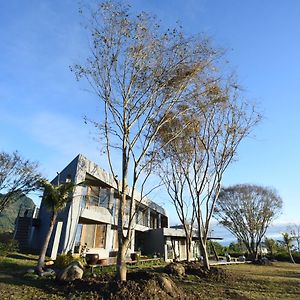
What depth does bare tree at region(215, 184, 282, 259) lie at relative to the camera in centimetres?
3409

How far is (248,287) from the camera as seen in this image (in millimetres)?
12523

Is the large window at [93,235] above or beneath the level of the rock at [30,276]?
above

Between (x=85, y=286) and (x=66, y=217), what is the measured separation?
8.54m

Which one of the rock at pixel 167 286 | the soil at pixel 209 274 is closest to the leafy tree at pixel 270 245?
the soil at pixel 209 274

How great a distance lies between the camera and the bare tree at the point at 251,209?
3409 cm

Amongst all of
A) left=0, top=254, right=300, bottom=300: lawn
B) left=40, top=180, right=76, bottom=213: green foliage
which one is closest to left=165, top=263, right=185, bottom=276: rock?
left=0, top=254, right=300, bottom=300: lawn

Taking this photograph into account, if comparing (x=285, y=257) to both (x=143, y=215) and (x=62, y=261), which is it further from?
(x=62, y=261)

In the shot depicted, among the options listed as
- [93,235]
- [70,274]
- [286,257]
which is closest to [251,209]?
[286,257]

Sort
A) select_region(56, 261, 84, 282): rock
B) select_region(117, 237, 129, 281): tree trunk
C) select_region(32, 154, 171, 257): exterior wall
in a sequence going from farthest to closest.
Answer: select_region(32, 154, 171, 257): exterior wall, select_region(56, 261, 84, 282): rock, select_region(117, 237, 129, 281): tree trunk

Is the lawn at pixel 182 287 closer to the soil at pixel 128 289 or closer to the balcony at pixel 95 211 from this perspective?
the soil at pixel 128 289

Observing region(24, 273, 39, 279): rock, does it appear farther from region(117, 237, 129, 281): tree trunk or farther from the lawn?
region(117, 237, 129, 281): tree trunk

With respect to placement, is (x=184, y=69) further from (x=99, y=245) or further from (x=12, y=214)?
(x=12, y=214)

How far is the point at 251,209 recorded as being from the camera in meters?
34.0

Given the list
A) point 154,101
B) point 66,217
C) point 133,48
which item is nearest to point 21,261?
point 66,217
